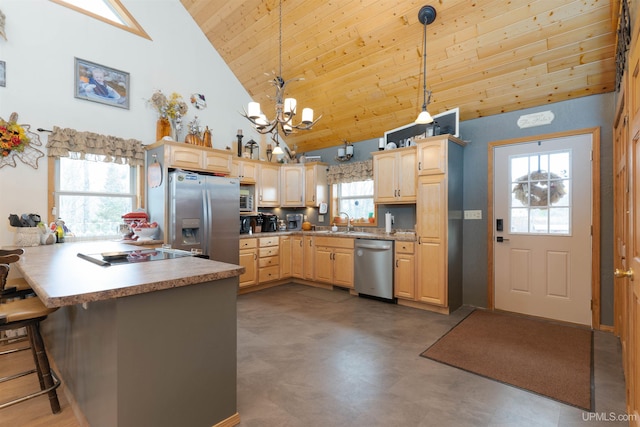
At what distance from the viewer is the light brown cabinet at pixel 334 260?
456 centimetres

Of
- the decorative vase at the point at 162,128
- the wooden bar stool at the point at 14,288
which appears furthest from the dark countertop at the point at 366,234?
the wooden bar stool at the point at 14,288

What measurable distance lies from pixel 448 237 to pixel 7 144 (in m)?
4.79

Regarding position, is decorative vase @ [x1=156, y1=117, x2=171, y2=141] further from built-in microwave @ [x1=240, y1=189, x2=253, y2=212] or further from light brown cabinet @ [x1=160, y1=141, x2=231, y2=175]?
built-in microwave @ [x1=240, y1=189, x2=253, y2=212]

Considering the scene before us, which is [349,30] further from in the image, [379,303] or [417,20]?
[379,303]

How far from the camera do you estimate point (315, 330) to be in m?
3.19

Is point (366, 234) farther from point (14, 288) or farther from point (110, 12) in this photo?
point (110, 12)

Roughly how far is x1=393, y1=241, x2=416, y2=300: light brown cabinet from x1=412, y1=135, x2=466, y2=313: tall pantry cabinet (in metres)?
0.07

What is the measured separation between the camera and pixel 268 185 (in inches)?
209

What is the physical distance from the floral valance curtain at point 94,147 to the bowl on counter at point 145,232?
0.90 meters

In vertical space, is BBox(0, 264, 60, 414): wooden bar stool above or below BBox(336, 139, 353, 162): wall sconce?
below

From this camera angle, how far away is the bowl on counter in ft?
11.9

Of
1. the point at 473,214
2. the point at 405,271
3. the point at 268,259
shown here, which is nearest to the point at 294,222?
the point at 268,259

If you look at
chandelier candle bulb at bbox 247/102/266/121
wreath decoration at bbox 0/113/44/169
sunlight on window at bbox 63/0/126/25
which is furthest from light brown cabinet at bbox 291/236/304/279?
sunlight on window at bbox 63/0/126/25

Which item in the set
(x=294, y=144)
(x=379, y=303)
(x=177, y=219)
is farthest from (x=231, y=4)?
(x=379, y=303)
